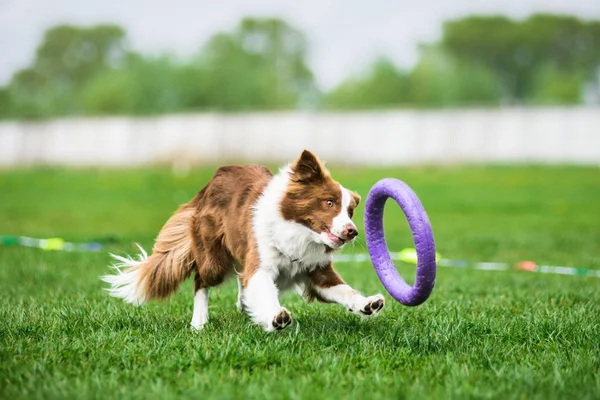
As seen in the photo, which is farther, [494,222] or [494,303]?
[494,222]

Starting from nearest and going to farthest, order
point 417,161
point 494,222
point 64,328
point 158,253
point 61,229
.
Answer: point 64,328
point 158,253
point 61,229
point 494,222
point 417,161

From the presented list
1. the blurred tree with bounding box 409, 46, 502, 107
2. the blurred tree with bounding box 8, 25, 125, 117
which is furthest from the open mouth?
the blurred tree with bounding box 8, 25, 125, 117

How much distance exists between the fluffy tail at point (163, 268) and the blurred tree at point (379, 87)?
148 ft

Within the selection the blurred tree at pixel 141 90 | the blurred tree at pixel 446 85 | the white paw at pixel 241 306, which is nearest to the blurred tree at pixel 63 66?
the blurred tree at pixel 141 90

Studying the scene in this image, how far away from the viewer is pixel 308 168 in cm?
482

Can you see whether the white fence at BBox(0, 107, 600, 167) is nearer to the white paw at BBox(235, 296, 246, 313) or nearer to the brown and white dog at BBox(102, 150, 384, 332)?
the white paw at BBox(235, 296, 246, 313)

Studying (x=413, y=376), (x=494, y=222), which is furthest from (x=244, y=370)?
(x=494, y=222)

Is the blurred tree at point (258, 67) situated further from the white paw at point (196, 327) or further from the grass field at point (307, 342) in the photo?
the white paw at point (196, 327)

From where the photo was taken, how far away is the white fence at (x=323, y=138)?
28547 mm

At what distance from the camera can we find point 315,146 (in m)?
31.0

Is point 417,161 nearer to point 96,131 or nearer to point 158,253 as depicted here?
point 96,131

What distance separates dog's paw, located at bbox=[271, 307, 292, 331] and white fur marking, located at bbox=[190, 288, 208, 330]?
90 centimetres

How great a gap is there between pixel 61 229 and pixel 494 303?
9726mm

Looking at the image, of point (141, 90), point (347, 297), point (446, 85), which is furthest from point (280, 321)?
point (446, 85)
